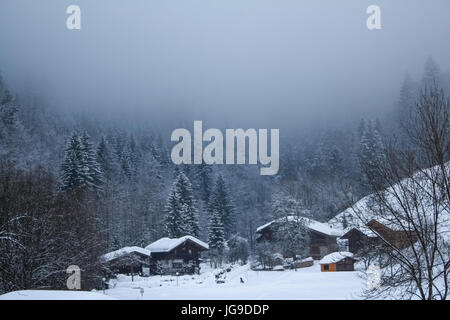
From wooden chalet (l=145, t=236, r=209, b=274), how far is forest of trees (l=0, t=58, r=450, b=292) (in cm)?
308

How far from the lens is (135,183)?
128 feet

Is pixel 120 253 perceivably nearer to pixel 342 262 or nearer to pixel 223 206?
pixel 342 262

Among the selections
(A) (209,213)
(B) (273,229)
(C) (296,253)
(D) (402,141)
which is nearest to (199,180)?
(A) (209,213)

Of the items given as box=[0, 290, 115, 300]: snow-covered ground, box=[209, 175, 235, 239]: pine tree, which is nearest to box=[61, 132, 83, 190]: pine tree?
box=[209, 175, 235, 239]: pine tree

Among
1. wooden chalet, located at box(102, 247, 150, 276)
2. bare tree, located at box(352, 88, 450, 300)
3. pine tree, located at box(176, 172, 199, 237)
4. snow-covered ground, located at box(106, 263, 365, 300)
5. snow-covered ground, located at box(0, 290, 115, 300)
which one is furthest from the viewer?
pine tree, located at box(176, 172, 199, 237)

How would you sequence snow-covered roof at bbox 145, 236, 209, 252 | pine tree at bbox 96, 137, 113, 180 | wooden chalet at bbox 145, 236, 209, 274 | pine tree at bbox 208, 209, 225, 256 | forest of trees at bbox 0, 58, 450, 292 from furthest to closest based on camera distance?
pine tree at bbox 208, 209, 225, 256 < pine tree at bbox 96, 137, 113, 180 < snow-covered roof at bbox 145, 236, 209, 252 < wooden chalet at bbox 145, 236, 209, 274 < forest of trees at bbox 0, 58, 450, 292

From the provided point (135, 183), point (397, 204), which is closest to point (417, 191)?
point (397, 204)

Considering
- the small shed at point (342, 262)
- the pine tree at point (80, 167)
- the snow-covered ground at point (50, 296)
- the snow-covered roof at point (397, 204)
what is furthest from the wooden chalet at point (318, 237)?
the snow-covered ground at point (50, 296)

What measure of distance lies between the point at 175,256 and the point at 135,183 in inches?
471

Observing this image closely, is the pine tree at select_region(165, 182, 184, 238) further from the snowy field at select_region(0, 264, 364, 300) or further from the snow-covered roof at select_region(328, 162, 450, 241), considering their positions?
the snow-covered roof at select_region(328, 162, 450, 241)

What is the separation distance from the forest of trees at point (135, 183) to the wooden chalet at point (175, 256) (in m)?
3.08

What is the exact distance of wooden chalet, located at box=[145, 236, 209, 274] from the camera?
94.4 feet

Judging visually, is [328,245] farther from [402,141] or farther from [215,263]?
[402,141]

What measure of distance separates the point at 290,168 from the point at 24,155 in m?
21.4
